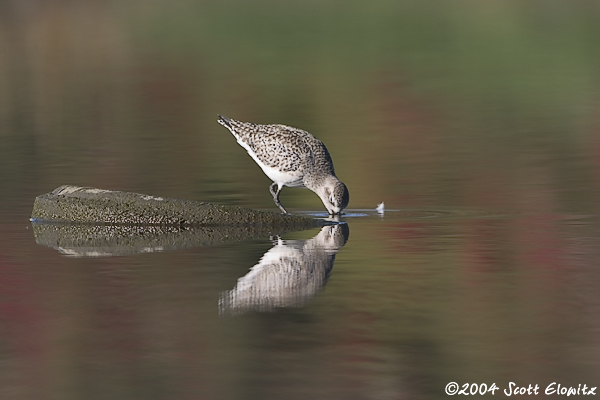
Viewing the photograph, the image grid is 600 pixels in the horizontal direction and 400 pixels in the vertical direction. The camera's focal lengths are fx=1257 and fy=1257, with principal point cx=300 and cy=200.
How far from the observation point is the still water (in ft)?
26.5

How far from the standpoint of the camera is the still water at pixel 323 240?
8.06 metres

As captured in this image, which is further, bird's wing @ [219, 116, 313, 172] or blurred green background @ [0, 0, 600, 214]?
blurred green background @ [0, 0, 600, 214]

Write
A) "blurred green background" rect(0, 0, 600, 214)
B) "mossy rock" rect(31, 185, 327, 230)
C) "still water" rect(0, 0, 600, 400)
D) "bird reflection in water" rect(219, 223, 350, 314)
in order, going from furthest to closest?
"blurred green background" rect(0, 0, 600, 214) < "mossy rock" rect(31, 185, 327, 230) < "bird reflection in water" rect(219, 223, 350, 314) < "still water" rect(0, 0, 600, 400)

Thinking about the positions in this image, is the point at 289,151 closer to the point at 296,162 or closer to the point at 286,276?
the point at 296,162

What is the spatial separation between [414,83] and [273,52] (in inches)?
349

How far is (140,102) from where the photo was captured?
31.1 meters

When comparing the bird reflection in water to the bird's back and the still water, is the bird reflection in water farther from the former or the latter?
the bird's back

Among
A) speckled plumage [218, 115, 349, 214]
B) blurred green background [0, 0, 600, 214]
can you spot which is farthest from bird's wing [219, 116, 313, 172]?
blurred green background [0, 0, 600, 214]

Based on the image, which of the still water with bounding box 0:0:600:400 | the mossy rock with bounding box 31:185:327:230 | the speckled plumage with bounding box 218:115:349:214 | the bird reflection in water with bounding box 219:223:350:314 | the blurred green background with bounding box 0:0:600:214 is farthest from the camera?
the blurred green background with bounding box 0:0:600:214

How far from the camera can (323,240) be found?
510 inches

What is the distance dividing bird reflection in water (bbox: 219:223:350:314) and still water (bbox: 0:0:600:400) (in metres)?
0.03

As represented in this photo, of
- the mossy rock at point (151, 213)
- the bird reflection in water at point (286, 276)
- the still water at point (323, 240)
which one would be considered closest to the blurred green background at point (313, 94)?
the still water at point (323, 240)

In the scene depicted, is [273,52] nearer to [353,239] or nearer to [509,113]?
[509,113]

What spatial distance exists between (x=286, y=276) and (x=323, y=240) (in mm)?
2290
